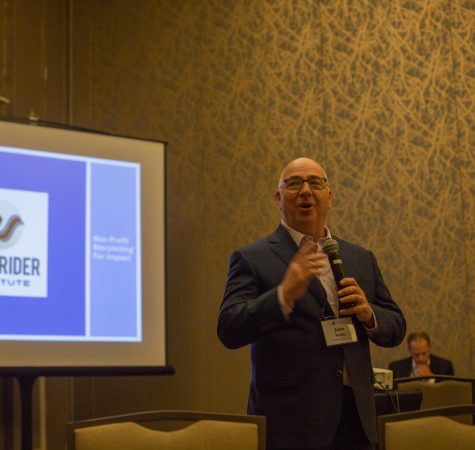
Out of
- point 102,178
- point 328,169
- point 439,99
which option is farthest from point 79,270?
point 439,99

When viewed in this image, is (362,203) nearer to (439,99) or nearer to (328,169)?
(328,169)

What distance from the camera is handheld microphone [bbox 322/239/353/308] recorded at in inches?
97.3

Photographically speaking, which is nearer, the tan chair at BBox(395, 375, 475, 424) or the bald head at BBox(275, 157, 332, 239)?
the bald head at BBox(275, 157, 332, 239)

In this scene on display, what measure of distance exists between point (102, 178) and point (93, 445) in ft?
11.4

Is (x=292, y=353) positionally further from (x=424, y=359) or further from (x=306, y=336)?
(x=424, y=359)

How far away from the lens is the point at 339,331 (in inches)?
96.5

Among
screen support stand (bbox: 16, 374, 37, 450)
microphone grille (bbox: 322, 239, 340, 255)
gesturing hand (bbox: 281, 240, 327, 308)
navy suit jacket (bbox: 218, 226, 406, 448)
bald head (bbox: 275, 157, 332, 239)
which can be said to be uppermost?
bald head (bbox: 275, 157, 332, 239)

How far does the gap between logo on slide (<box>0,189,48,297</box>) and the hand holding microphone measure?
2.90 metres

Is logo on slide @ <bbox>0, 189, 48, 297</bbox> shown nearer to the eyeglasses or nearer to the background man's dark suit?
the background man's dark suit

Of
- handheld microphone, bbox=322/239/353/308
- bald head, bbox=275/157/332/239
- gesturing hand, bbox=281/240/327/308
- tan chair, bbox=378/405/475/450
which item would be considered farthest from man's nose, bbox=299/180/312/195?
tan chair, bbox=378/405/475/450

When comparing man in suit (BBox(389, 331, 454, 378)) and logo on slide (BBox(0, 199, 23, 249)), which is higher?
logo on slide (BBox(0, 199, 23, 249))

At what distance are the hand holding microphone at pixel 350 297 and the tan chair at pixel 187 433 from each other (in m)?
0.43

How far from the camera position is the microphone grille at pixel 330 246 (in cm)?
254

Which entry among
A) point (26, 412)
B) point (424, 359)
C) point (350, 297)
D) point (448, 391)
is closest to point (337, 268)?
point (350, 297)
